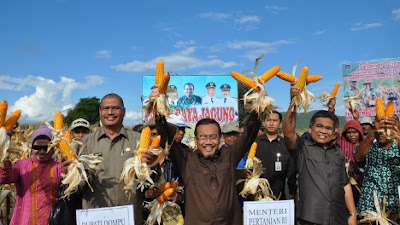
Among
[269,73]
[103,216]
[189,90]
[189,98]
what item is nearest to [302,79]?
[269,73]

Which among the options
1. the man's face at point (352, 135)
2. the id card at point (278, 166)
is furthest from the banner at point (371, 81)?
the id card at point (278, 166)

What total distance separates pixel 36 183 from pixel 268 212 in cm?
248

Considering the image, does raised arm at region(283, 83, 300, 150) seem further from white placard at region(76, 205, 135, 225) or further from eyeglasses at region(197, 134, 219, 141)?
white placard at region(76, 205, 135, 225)

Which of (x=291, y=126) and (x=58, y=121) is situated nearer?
(x=58, y=121)

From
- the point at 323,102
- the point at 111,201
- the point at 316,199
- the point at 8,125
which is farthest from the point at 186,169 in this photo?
the point at 323,102

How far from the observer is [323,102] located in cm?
551

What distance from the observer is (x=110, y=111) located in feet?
12.7

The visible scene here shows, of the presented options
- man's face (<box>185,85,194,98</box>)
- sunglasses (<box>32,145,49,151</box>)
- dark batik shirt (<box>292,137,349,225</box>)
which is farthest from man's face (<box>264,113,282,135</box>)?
man's face (<box>185,85,194,98</box>)

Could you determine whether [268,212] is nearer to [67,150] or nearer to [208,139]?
[208,139]

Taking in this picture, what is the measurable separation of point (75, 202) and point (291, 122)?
243 centimetres

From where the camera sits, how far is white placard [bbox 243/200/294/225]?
3938 millimetres

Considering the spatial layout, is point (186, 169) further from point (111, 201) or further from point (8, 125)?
point (8, 125)

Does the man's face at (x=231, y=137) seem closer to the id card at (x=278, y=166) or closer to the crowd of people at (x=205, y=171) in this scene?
the id card at (x=278, y=166)

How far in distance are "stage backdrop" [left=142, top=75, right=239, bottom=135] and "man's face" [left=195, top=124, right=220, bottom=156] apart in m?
15.6
